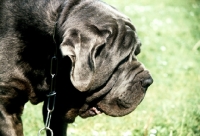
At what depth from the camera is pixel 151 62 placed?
6387 millimetres

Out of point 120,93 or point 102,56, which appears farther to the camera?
point 120,93

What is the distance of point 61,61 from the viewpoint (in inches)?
122

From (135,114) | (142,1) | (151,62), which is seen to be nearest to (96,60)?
(135,114)

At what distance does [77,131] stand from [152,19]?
6.72 meters

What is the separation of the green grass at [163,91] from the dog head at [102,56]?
1.17 ft

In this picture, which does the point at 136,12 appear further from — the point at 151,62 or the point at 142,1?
the point at 151,62

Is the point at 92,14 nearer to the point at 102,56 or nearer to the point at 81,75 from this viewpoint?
the point at 102,56

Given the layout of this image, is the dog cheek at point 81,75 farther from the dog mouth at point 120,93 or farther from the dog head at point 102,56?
the dog mouth at point 120,93

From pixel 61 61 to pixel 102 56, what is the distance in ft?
1.10

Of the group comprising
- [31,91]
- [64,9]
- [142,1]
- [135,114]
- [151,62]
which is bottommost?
[142,1]

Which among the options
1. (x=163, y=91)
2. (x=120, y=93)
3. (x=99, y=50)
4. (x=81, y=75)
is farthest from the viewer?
(x=163, y=91)

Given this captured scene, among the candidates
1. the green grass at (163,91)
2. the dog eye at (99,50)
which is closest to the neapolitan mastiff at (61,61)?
the dog eye at (99,50)

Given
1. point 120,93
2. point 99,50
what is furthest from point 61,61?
point 120,93

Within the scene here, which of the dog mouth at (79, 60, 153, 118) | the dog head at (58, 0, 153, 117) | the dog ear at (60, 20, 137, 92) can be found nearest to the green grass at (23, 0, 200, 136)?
the dog mouth at (79, 60, 153, 118)
